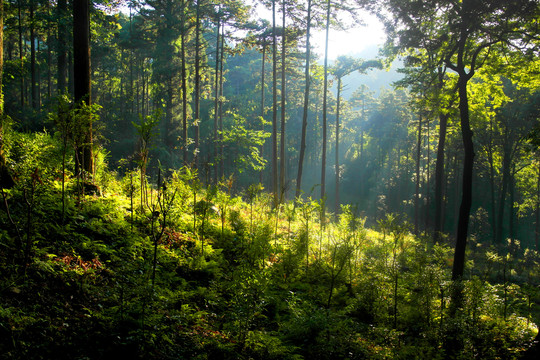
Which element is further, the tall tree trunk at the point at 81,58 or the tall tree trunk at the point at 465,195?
the tall tree trunk at the point at 465,195

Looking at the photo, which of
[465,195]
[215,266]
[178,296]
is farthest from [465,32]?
[178,296]

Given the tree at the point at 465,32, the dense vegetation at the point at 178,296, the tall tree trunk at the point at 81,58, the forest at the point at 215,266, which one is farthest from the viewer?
the tree at the point at 465,32

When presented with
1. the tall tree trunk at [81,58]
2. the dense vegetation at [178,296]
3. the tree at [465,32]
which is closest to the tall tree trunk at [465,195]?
the tree at [465,32]

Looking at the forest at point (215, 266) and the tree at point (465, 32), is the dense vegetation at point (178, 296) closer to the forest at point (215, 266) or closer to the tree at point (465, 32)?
the forest at point (215, 266)

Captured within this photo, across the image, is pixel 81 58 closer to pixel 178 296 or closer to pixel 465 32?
pixel 178 296

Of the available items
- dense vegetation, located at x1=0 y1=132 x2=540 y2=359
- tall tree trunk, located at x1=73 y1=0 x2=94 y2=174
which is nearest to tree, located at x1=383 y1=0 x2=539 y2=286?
dense vegetation, located at x1=0 y1=132 x2=540 y2=359

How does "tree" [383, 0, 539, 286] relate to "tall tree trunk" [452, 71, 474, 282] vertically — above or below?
above

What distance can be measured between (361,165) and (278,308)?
48.6 meters

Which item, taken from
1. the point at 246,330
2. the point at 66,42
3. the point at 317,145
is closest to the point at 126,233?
the point at 246,330

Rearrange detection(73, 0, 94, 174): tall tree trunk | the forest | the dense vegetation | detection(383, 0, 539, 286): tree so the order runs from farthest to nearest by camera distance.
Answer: detection(383, 0, 539, 286): tree → detection(73, 0, 94, 174): tall tree trunk → the forest → the dense vegetation

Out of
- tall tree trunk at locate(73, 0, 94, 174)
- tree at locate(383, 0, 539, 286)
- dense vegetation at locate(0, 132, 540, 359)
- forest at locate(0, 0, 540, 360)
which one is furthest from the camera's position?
tree at locate(383, 0, 539, 286)

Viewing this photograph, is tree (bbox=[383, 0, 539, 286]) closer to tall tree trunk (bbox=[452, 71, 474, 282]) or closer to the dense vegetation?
tall tree trunk (bbox=[452, 71, 474, 282])

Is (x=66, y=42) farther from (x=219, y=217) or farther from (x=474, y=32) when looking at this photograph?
(x=474, y=32)

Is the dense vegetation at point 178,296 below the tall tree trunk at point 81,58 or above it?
below
